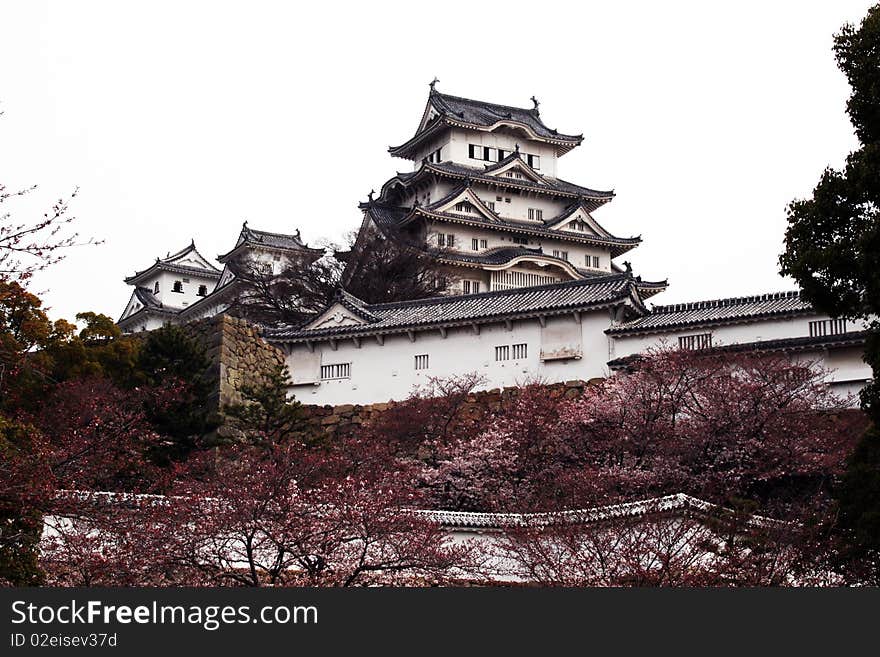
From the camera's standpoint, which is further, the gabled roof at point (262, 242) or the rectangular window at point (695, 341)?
the gabled roof at point (262, 242)

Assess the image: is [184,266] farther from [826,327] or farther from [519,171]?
[826,327]

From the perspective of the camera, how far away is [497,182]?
46.2 meters

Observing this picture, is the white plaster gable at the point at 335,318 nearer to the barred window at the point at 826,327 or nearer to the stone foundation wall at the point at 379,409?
the stone foundation wall at the point at 379,409

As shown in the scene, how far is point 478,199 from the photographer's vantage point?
4528cm

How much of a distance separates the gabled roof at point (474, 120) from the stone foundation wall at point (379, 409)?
2242 cm

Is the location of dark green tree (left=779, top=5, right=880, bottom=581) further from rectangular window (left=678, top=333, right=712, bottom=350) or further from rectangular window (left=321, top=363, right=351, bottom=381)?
rectangular window (left=321, top=363, right=351, bottom=381)

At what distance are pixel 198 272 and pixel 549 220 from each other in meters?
24.2

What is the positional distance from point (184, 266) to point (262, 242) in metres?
11.6

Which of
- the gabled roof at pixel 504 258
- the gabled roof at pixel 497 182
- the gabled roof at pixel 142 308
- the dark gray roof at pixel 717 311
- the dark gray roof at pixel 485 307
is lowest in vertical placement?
the dark gray roof at pixel 717 311

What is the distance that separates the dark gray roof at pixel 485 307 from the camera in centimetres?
2741

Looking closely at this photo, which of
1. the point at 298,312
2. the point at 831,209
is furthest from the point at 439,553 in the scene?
the point at 298,312

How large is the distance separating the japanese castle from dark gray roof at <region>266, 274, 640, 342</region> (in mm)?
37

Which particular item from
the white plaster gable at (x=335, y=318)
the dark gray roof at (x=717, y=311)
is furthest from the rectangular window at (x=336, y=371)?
the dark gray roof at (x=717, y=311)

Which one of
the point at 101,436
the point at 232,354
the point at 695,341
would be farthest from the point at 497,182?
the point at 101,436
